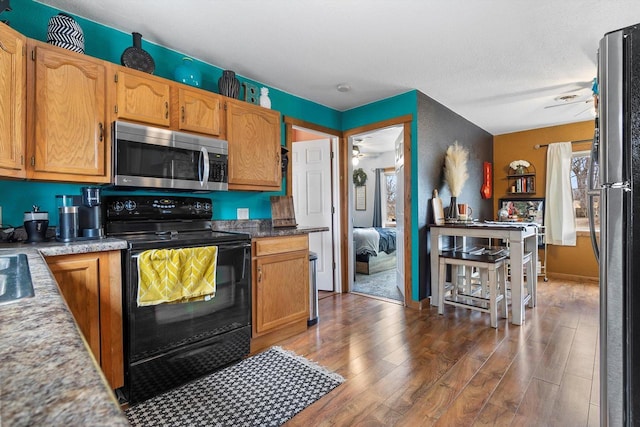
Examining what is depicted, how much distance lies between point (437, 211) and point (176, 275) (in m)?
2.77

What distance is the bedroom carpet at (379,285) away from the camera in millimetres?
3975

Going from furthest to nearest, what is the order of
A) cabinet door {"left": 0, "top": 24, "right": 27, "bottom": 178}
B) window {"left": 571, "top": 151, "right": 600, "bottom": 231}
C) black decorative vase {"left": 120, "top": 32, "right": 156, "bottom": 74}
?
1. window {"left": 571, "top": 151, "right": 600, "bottom": 231}
2. black decorative vase {"left": 120, "top": 32, "right": 156, "bottom": 74}
3. cabinet door {"left": 0, "top": 24, "right": 27, "bottom": 178}

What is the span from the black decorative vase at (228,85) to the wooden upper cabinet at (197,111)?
6.3 inches

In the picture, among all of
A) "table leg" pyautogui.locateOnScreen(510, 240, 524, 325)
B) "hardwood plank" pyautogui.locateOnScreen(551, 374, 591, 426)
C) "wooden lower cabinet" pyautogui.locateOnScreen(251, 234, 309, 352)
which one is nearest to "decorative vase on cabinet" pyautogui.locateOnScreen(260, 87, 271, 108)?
"wooden lower cabinet" pyautogui.locateOnScreen(251, 234, 309, 352)

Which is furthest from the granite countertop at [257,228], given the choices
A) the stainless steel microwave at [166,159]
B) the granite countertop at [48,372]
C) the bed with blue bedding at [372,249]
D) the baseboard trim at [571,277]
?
the baseboard trim at [571,277]

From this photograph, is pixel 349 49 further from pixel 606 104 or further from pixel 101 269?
pixel 101 269

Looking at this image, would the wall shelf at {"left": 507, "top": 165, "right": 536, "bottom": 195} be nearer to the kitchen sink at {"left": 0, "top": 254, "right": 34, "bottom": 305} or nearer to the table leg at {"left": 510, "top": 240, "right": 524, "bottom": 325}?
the table leg at {"left": 510, "top": 240, "right": 524, "bottom": 325}

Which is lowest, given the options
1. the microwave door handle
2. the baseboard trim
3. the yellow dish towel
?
the baseboard trim

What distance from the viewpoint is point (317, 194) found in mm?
4137

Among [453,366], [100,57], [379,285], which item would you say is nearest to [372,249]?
[379,285]

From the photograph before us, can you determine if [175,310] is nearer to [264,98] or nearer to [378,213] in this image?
[264,98]

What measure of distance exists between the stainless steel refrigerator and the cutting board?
234 centimetres

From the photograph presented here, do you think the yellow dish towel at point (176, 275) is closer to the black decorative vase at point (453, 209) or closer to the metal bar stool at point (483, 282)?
the metal bar stool at point (483, 282)

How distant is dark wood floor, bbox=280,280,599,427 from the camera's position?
1.68m
